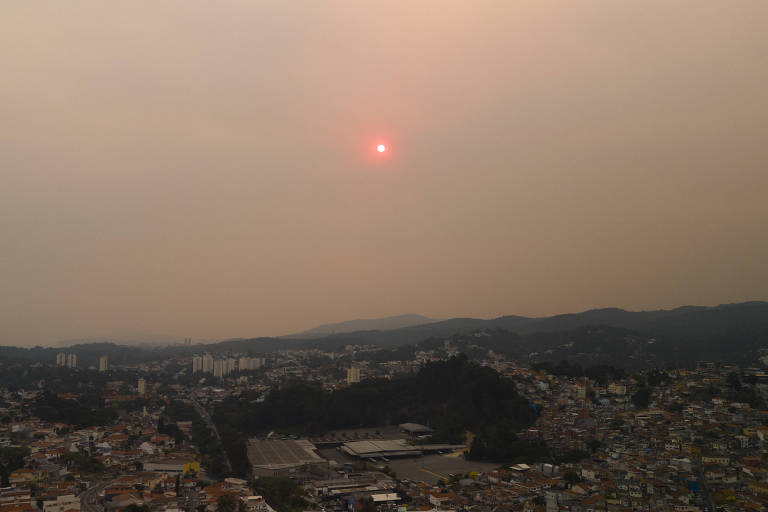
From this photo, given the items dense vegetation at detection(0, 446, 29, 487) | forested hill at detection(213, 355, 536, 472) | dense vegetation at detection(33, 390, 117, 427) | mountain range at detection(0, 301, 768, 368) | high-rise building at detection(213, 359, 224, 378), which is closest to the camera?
dense vegetation at detection(0, 446, 29, 487)

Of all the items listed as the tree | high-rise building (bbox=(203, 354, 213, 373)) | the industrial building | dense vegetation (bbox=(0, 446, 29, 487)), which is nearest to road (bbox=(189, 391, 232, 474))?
the industrial building

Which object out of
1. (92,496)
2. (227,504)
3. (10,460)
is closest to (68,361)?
(10,460)

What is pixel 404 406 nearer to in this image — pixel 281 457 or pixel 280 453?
pixel 280 453

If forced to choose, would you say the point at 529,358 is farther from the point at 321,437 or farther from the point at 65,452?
the point at 65,452

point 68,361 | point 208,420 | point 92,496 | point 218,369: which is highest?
point 68,361

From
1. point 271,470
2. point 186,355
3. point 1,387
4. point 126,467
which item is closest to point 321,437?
point 271,470

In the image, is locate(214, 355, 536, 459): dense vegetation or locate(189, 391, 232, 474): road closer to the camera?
locate(189, 391, 232, 474): road

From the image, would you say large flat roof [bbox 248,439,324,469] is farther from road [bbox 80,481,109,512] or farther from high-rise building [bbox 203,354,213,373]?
high-rise building [bbox 203,354,213,373]
